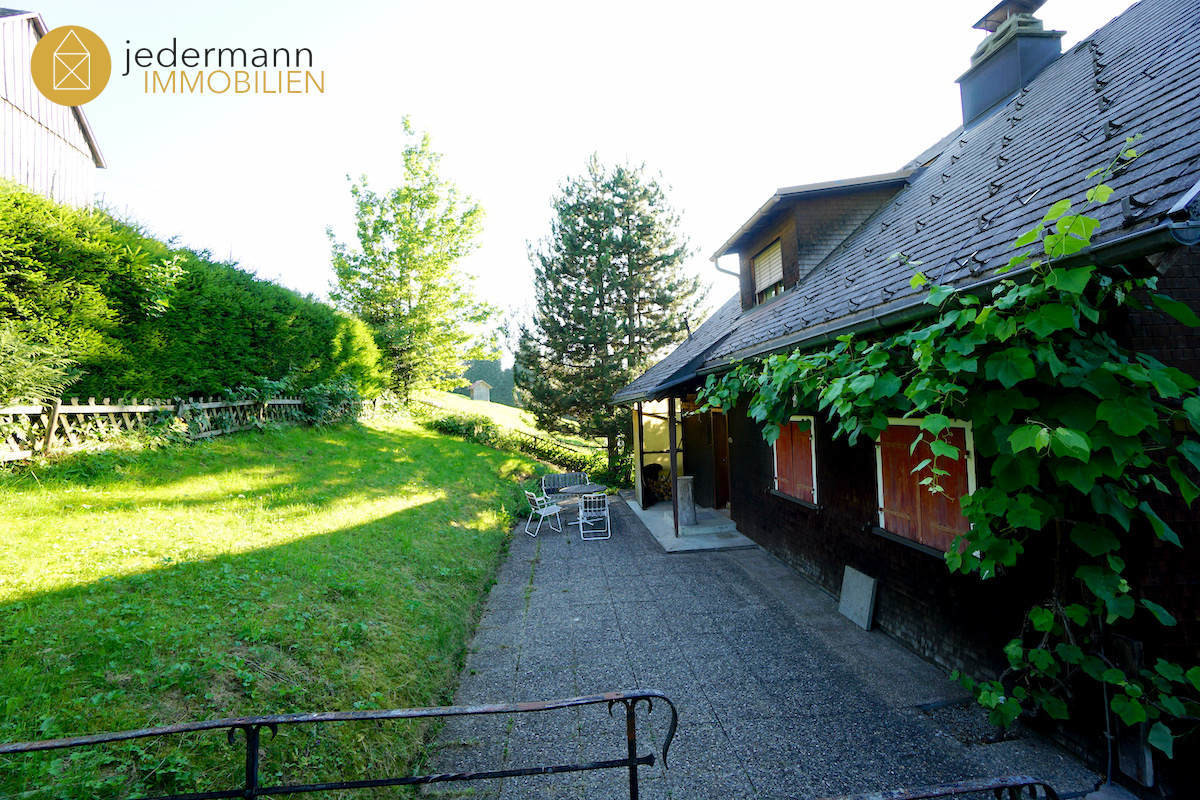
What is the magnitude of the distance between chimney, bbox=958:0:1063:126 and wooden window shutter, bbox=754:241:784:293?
345 cm

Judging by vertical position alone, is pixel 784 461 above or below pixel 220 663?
above

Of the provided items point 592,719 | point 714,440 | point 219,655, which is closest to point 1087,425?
point 592,719

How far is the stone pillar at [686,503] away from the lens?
1040cm

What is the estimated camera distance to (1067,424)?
239 cm

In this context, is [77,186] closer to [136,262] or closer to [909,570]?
[136,262]

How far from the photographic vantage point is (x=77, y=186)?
13258 millimetres

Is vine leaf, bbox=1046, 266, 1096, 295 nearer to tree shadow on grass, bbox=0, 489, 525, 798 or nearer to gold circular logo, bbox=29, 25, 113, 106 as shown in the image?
tree shadow on grass, bbox=0, 489, 525, 798

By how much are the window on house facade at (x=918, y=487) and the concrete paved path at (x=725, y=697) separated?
3.89ft

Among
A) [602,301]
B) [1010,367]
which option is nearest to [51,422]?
[1010,367]

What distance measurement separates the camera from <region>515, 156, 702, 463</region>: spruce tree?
18.1m

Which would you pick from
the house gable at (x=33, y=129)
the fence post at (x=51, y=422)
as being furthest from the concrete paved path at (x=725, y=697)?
the house gable at (x=33, y=129)

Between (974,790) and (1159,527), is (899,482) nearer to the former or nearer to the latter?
(1159,527)

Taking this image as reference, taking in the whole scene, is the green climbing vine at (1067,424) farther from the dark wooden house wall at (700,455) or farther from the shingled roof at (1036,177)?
the dark wooden house wall at (700,455)

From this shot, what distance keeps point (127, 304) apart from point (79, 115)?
10546 millimetres
